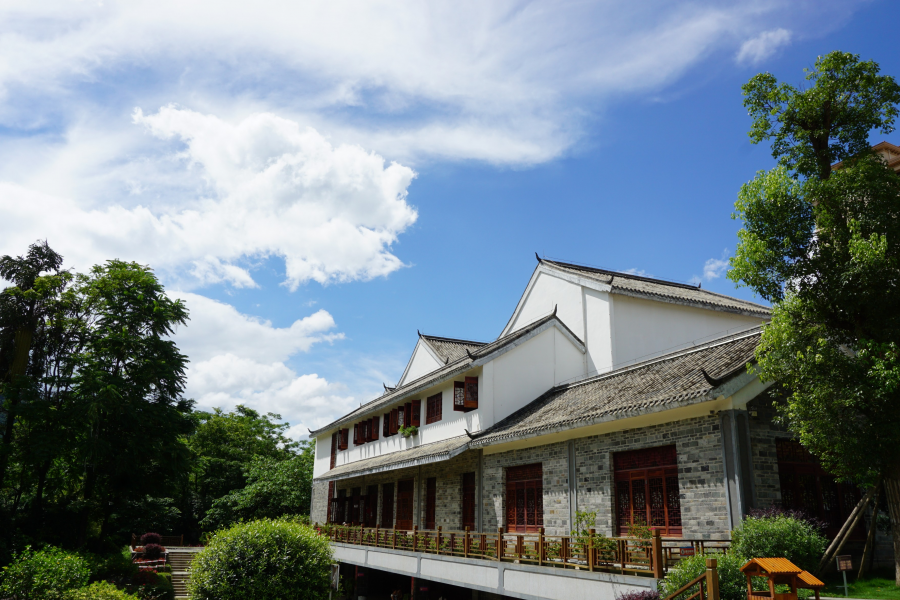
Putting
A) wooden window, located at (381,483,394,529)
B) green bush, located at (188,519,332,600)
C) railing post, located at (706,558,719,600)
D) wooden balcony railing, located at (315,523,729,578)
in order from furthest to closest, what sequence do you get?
wooden window, located at (381,483,394,529) → green bush, located at (188,519,332,600) → wooden balcony railing, located at (315,523,729,578) → railing post, located at (706,558,719,600)

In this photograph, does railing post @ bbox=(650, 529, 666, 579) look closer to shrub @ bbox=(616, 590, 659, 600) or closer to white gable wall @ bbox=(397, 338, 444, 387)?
shrub @ bbox=(616, 590, 659, 600)

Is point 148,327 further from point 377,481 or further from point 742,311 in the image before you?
point 742,311

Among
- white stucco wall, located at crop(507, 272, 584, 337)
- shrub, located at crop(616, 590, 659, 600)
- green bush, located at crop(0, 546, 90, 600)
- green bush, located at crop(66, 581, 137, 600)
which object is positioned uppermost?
white stucco wall, located at crop(507, 272, 584, 337)

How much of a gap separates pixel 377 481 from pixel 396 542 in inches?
269

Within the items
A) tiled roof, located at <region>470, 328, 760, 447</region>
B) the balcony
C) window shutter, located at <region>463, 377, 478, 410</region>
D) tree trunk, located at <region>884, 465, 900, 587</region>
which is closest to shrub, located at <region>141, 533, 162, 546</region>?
the balcony

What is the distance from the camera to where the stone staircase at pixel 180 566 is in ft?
88.9

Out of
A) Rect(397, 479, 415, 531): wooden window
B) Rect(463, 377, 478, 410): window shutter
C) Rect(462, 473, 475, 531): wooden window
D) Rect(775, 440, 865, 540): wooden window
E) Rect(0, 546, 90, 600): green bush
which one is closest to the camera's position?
Rect(775, 440, 865, 540): wooden window

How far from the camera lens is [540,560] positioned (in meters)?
12.0

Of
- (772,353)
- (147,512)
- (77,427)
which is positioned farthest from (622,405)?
(147,512)

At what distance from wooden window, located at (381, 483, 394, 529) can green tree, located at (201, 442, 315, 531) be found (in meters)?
14.8

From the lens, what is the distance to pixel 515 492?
16.0 metres

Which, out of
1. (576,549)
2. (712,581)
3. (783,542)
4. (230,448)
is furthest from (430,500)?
(230,448)

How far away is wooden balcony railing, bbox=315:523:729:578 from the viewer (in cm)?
991

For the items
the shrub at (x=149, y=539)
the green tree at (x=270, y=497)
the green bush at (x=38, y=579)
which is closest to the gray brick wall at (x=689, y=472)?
the green bush at (x=38, y=579)
